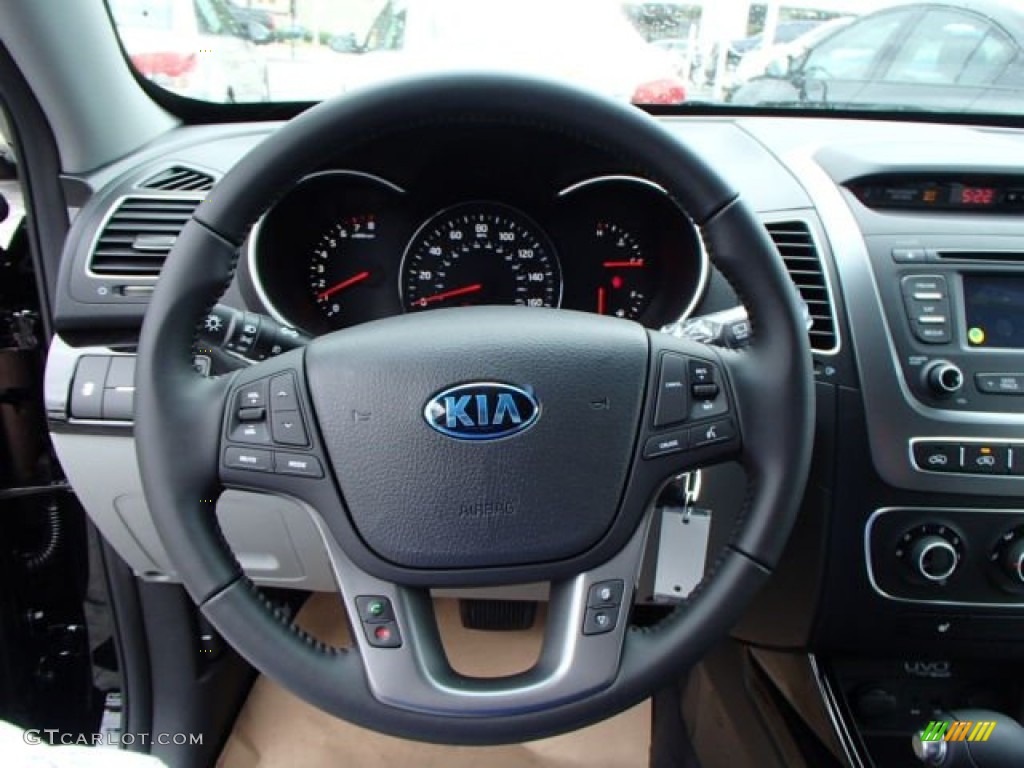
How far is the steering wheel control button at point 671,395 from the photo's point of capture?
97 centimetres

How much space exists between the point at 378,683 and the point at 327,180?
2.68 ft

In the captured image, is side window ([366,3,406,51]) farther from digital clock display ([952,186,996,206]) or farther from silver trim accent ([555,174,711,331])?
digital clock display ([952,186,996,206])

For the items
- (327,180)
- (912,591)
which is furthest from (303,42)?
(912,591)

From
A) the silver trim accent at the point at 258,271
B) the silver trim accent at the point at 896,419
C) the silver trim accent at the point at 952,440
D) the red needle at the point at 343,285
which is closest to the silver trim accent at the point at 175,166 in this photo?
the silver trim accent at the point at 258,271

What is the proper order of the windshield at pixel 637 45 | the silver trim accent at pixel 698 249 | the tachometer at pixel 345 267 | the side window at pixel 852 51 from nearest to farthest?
the silver trim accent at pixel 698 249 < the tachometer at pixel 345 267 < the windshield at pixel 637 45 < the side window at pixel 852 51

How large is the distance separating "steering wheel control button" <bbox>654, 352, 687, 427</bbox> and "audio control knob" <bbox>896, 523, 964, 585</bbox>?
0.54 m

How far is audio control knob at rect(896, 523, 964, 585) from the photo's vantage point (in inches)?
49.9

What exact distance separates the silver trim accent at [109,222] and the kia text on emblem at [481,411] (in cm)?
56

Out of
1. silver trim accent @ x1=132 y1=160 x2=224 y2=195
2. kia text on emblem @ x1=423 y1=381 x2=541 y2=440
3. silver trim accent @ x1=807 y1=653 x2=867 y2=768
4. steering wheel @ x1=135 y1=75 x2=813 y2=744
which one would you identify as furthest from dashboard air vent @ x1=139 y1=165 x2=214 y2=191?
silver trim accent @ x1=807 y1=653 x2=867 y2=768

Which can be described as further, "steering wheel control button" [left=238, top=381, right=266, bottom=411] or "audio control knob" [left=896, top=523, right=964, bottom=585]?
"audio control knob" [left=896, top=523, right=964, bottom=585]

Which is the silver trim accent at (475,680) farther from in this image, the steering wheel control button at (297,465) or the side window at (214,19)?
the side window at (214,19)

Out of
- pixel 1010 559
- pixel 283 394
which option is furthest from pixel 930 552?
pixel 283 394

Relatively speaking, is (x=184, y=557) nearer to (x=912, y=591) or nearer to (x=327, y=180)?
(x=327, y=180)

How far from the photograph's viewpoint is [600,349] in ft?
3.26
